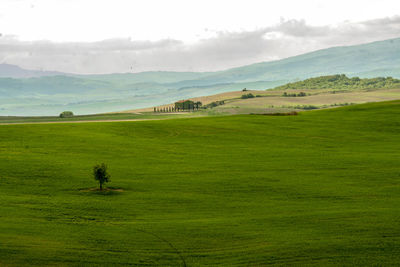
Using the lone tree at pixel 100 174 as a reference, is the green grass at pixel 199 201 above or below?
below

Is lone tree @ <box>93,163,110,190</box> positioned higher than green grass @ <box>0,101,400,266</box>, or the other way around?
lone tree @ <box>93,163,110,190</box>

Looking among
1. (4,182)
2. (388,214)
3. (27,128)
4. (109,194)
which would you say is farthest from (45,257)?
(27,128)

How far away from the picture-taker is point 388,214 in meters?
28.5

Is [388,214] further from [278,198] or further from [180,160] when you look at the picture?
[180,160]

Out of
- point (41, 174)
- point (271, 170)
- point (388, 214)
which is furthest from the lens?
point (271, 170)

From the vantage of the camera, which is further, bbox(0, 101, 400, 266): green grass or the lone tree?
the lone tree

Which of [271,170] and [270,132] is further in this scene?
[270,132]

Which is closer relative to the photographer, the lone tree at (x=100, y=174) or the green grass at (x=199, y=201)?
the green grass at (x=199, y=201)

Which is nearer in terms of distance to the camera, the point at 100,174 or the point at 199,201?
the point at 199,201

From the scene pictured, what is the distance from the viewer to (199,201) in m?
32.8

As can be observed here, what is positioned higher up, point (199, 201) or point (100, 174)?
point (100, 174)

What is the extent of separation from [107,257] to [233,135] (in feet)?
158

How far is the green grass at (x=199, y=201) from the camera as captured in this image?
22.5 m

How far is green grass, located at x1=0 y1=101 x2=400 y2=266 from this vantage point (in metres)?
22.5
